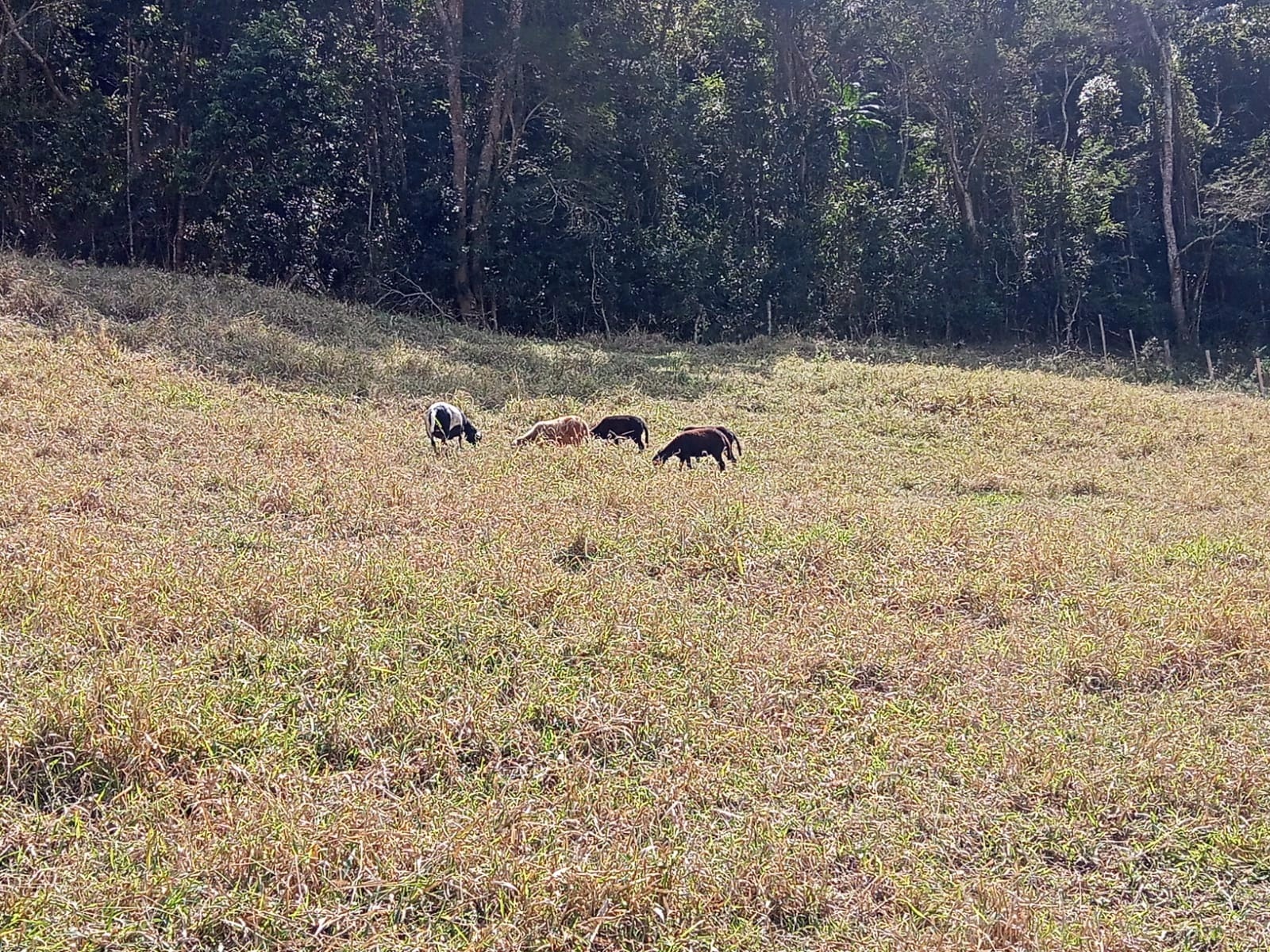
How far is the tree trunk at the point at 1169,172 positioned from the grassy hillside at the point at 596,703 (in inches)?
683

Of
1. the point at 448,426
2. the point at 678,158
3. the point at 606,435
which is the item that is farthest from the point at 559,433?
the point at 678,158

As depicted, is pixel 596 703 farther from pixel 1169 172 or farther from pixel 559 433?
pixel 1169 172

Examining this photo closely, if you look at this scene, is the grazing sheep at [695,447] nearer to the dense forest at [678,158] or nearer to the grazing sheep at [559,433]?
the grazing sheep at [559,433]

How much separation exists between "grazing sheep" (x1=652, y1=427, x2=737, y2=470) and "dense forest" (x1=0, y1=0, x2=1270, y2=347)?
1041 cm

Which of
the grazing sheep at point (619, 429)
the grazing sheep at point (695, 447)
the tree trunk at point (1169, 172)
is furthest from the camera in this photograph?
the tree trunk at point (1169, 172)

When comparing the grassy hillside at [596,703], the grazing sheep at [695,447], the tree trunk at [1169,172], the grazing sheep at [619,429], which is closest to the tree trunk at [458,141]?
the grazing sheep at [619,429]

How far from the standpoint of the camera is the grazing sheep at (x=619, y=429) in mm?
8398

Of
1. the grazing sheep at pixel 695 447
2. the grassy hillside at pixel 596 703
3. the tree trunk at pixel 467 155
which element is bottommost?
the grassy hillside at pixel 596 703

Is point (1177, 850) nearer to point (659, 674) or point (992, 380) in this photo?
point (659, 674)

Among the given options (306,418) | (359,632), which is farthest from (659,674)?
(306,418)

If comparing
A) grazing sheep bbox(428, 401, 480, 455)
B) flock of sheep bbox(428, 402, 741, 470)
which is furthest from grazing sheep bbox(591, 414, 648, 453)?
grazing sheep bbox(428, 401, 480, 455)

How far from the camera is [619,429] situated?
27.6 ft

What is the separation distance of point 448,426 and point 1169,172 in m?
20.6

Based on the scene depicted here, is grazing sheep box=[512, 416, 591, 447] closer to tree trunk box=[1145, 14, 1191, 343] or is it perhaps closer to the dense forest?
the dense forest
